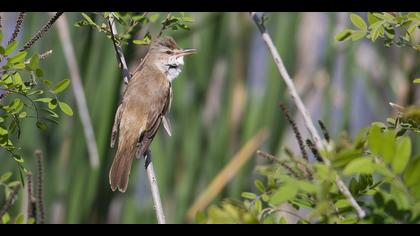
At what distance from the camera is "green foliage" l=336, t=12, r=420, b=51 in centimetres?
135

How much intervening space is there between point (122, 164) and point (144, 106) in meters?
0.31

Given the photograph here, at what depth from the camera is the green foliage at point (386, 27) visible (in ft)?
4.42

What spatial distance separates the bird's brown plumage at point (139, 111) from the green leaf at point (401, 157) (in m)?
1.67

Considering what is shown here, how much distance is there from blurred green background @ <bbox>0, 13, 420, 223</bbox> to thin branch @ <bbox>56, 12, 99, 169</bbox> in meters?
0.04

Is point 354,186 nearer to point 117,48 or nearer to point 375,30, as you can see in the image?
point 375,30

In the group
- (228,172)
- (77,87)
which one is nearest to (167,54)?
(77,87)

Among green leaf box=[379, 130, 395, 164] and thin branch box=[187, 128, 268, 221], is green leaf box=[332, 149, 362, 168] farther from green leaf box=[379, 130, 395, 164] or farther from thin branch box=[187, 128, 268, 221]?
thin branch box=[187, 128, 268, 221]

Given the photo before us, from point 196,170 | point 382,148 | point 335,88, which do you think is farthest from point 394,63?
point 382,148

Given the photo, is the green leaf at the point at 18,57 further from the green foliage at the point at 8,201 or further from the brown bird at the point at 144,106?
the brown bird at the point at 144,106

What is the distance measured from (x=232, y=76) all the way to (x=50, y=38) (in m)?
0.90

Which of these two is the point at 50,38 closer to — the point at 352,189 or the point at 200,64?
the point at 200,64

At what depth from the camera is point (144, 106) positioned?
2.81 metres

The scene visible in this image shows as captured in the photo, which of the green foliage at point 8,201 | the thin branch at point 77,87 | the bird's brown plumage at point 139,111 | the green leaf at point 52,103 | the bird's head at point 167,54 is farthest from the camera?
the thin branch at point 77,87

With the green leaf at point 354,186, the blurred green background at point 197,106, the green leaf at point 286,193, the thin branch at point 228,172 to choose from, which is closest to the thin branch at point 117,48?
the green leaf at point 354,186
